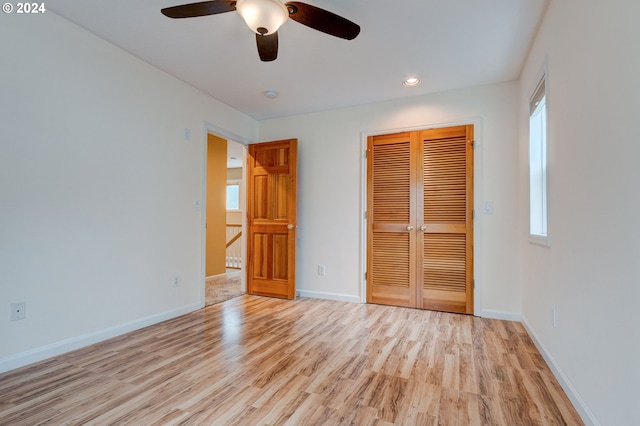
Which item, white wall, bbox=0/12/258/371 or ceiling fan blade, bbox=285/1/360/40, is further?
white wall, bbox=0/12/258/371

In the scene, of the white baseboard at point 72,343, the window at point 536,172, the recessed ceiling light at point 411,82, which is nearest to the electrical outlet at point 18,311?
the white baseboard at point 72,343

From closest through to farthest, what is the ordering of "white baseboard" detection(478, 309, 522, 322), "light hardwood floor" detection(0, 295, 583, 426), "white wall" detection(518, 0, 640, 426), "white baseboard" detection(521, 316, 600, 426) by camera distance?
"white wall" detection(518, 0, 640, 426) < "white baseboard" detection(521, 316, 600, 426) < "light hardwood floor" detection(0, 295, 583, 426) < "white baseboard" detection(478, 309, 522, 322)

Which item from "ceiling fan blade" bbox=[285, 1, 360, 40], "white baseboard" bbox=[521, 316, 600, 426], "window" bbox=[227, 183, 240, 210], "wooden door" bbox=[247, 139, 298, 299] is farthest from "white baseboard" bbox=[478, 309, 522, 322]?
"window" bbox=[227, 183, 240, 210]

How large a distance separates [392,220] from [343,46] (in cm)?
203

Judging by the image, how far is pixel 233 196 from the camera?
8.23 meters

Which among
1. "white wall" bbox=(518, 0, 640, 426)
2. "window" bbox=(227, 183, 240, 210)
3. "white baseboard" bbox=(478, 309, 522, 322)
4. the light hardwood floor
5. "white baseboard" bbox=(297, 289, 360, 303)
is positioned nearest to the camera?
"white wall" bbox=(518, 0, 640, 426)

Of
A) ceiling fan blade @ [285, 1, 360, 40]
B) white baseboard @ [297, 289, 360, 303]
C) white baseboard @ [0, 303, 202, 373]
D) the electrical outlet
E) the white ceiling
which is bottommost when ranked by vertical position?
white baseboard @ [297, 289, 360, 303]

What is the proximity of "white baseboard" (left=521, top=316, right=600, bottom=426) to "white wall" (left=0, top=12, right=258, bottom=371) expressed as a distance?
3346mm

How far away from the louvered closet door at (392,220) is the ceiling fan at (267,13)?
2005 mm

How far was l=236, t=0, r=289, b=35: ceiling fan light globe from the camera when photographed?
1.80 meters

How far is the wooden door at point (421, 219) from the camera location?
348 cm

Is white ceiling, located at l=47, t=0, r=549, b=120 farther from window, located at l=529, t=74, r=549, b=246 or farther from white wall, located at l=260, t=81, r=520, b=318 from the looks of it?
window, located at l=529, t=74, r=549, b=246

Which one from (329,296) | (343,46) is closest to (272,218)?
(329,296)

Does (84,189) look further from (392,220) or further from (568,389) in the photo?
(568,389)
